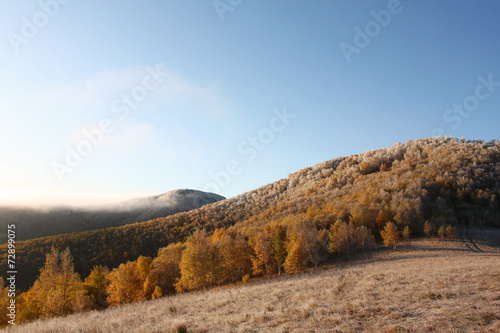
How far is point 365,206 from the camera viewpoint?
217 feet

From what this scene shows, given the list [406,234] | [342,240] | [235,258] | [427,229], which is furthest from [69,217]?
[427,229]

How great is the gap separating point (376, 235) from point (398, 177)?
33.7 m

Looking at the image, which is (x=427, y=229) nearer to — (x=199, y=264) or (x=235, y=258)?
(x=235, y=258)

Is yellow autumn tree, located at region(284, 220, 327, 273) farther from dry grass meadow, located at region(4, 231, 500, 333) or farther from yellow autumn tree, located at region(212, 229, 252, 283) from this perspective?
dry grass meadow, located at region(4, 231, 500, 333)

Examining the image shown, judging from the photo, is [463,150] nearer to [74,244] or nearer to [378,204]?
[378,204]

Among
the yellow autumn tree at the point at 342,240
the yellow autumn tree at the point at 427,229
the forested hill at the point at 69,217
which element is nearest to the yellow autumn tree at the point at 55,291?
the yellow autumn tree at the point at 342,240

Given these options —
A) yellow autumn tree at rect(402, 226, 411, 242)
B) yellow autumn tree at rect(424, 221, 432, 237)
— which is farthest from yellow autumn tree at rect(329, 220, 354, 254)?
yellow autumn tree at rect(424, 221, 432, 237)

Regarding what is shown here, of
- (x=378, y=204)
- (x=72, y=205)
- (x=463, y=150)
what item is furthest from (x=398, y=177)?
(x=72, y=205)

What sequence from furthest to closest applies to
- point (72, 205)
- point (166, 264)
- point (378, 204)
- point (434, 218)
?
point (72, 205), point (378, 204), point (434, 218), point (166, 264)

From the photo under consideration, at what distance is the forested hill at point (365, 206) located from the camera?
63.2m

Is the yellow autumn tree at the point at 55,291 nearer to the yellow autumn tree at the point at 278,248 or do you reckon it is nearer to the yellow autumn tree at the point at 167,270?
the yellow autumn tree at the point at 167,270

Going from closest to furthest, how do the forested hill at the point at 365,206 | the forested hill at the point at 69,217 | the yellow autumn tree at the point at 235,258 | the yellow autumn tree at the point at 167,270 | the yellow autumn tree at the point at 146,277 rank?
the yellow autumn tree at the point at 146,277 → the yellow autumn tree at the point at 235,258 → the yellow autumn tree at the point at 167,270 → the forested hill at the point at 365,206 → the forested hill at the point at 69,217

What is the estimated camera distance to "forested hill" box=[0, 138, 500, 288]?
63.2 meters

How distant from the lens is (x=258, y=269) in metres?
50.1
